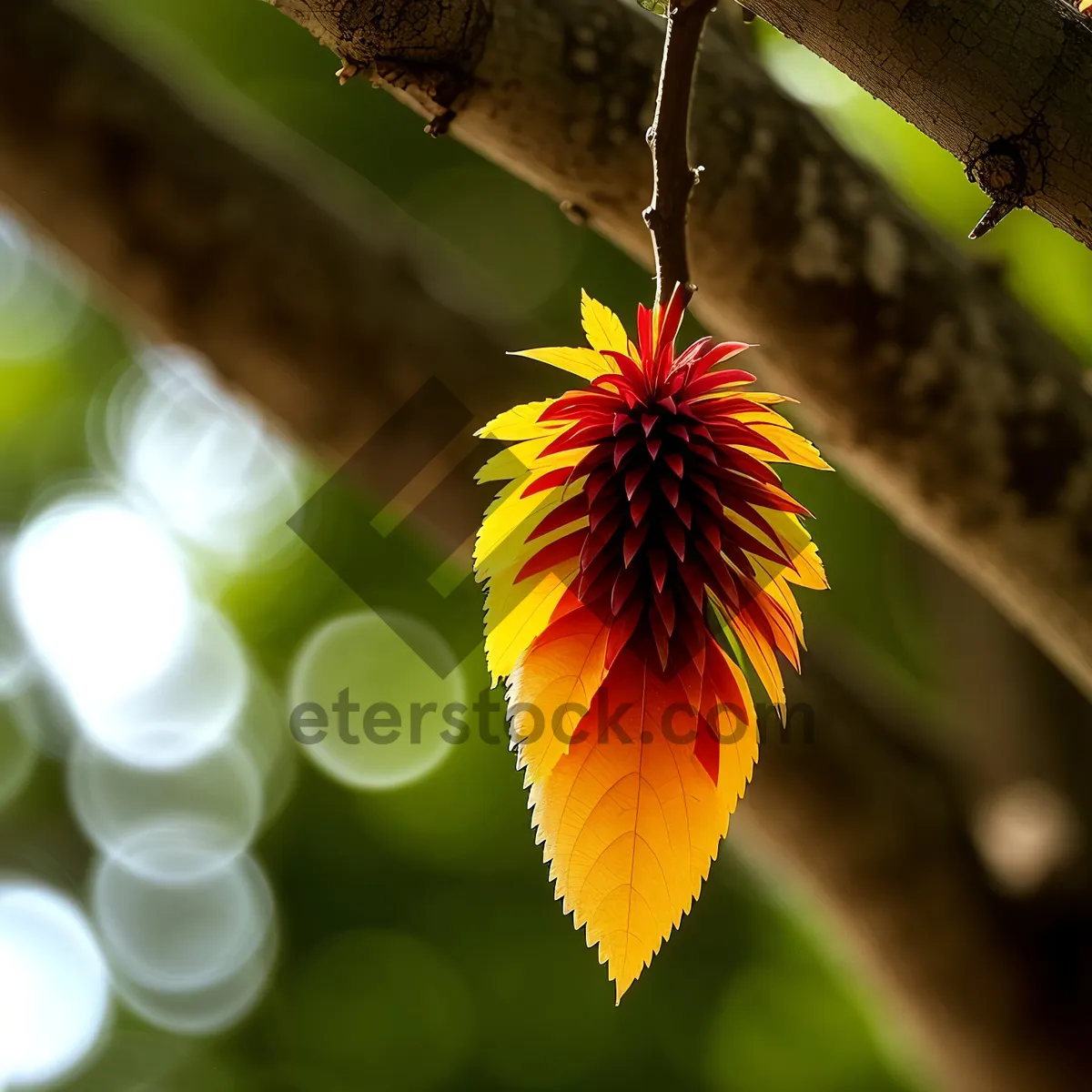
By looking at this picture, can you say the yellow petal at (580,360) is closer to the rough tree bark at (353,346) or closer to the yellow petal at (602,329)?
the yellow petal at (602,329)

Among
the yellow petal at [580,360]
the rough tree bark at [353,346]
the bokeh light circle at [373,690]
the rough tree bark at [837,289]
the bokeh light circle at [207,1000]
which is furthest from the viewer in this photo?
the bokeh light circle at [207,1000]

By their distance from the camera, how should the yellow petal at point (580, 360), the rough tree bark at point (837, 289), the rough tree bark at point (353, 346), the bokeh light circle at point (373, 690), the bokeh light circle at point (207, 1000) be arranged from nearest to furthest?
the yellow petal at point (580, 360), the rough tree bark at point (837, 289), the rough tree bark at point (353, 346), the bokeh light circle at point (373, 690), the bokeh light circle at point (207, 1000)

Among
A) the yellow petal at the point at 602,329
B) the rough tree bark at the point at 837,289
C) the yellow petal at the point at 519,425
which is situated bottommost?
the yellow petal at the point at 519,425

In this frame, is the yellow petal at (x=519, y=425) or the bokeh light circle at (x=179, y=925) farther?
the bokeh light circle at (x=179, y=925)

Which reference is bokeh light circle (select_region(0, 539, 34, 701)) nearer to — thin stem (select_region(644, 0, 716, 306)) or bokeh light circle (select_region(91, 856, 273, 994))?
bokeh light circle (select_region(91, 856, 273, 994))

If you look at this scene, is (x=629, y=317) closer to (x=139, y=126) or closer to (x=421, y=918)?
(x=139, y=126)

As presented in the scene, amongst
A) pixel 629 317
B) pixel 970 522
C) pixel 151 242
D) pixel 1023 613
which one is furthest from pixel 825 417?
pixel 629 317

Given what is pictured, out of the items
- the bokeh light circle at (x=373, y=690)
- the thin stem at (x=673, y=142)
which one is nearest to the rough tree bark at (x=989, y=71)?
the thin stem at (x=673, y=142)
